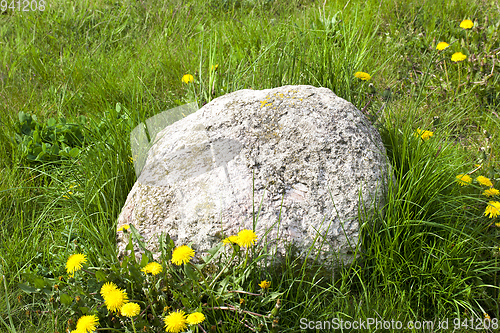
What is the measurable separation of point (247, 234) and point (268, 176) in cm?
47

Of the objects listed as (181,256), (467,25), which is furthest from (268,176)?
(467,25)

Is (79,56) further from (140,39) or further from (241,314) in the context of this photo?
(241,314)

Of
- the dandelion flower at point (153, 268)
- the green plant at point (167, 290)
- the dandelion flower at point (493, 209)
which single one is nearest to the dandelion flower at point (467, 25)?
the dandelion flower at point (493, 209)

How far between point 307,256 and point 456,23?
3.30m

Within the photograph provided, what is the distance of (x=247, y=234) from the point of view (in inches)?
A: 60.9

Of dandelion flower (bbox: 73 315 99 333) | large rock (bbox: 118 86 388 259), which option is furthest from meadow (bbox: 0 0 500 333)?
large rock (bbox: 118 86 388 259)

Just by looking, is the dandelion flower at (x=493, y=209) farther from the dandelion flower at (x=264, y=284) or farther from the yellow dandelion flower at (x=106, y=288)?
the yellow dandelion flower at (x=106, y=288)

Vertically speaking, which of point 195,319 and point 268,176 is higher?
point 268,176

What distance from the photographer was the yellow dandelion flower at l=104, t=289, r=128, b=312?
4.78 ft

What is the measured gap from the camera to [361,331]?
5.35 ft

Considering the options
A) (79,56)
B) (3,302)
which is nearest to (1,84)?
(79,56)

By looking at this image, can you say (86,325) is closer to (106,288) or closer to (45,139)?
(106,288)

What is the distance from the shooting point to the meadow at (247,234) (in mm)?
1659

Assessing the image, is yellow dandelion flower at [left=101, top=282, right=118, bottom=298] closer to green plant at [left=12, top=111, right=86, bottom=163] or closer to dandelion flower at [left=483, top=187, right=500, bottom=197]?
green plant at [left=12, top=111, right=86, bottom=163]
